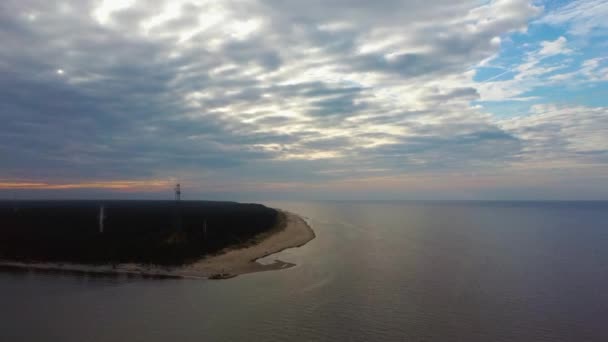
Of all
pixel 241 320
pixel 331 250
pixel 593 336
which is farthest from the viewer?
pixel 331 250

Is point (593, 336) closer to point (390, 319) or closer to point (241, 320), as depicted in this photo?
point (390, 319)

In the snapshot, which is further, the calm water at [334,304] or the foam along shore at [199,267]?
the foam along shore at [199,267]

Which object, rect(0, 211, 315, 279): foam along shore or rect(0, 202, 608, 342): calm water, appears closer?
rect(0, 202, 608, 342): calm water

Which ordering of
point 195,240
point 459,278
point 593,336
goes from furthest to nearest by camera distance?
point 195,240
point 459,278
point 593,336

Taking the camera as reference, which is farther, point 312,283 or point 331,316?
point 312,283

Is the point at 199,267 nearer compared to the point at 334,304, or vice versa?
the point at 334,304

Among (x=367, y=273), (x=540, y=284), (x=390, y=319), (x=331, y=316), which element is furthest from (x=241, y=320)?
(x=540, y=284)

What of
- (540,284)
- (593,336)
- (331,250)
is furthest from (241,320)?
(331,250)

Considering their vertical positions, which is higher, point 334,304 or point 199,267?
point 199,267

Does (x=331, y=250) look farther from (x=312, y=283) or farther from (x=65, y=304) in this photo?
(x=65, y=304)
